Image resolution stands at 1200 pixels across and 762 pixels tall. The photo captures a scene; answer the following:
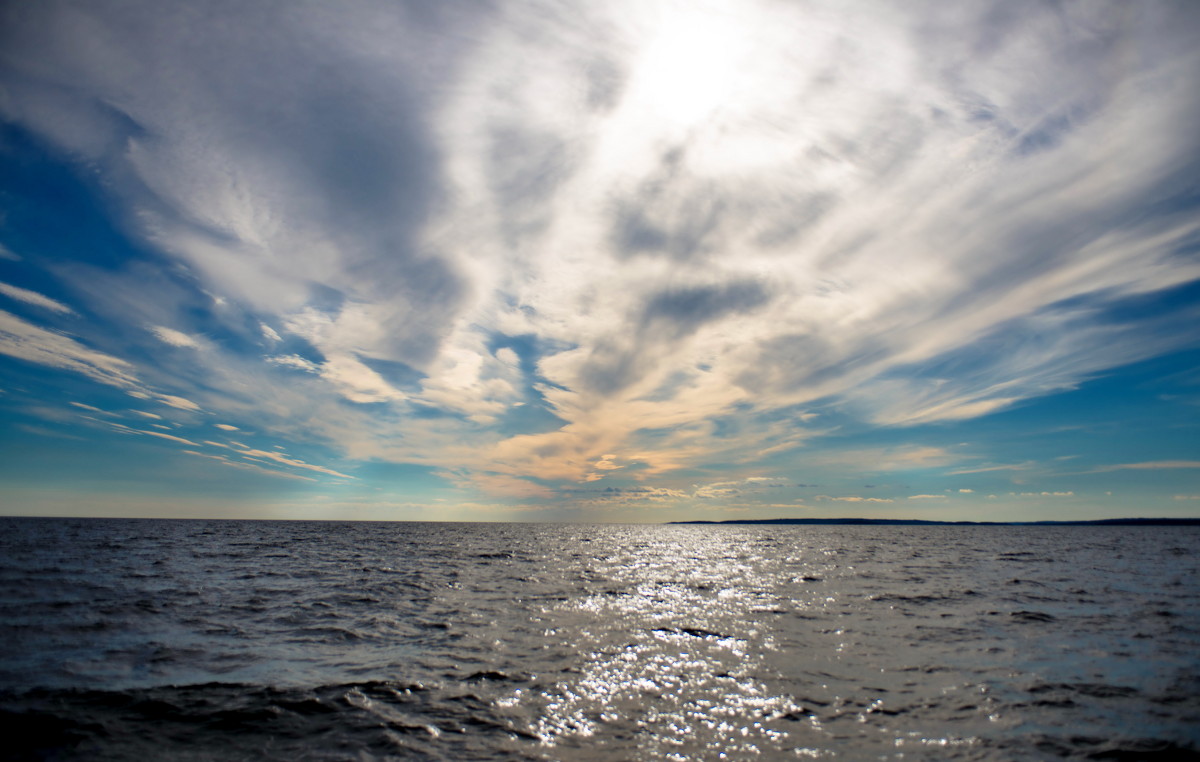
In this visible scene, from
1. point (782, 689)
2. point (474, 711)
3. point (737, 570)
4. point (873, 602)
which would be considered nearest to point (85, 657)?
point (474, 711)

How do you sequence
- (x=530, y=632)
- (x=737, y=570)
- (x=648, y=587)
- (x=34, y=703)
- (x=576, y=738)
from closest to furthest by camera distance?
(x=576, y=738), (x=34, y=703), (x=530, y=632), (x=648, y=587), (x=737, y=570)

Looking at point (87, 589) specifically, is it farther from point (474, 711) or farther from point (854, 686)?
point (854, 686)

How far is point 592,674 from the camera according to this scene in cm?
1361

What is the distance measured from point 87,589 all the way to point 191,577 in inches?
250

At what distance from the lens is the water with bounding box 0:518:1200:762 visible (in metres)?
9.67

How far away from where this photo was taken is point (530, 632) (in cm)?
1831

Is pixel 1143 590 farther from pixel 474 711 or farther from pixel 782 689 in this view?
pixel 474 711

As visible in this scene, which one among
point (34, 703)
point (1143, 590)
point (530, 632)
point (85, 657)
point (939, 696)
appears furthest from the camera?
point (1143, 590)

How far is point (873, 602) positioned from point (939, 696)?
13.5 m

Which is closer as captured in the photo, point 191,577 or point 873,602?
point 873,602

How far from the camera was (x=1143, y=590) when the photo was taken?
28.3m

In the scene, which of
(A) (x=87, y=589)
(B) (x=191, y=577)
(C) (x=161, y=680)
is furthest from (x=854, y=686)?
(B) (x=191, y=577)

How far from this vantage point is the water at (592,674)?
31.7 ft

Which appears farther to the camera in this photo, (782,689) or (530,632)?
A: (530,632)
